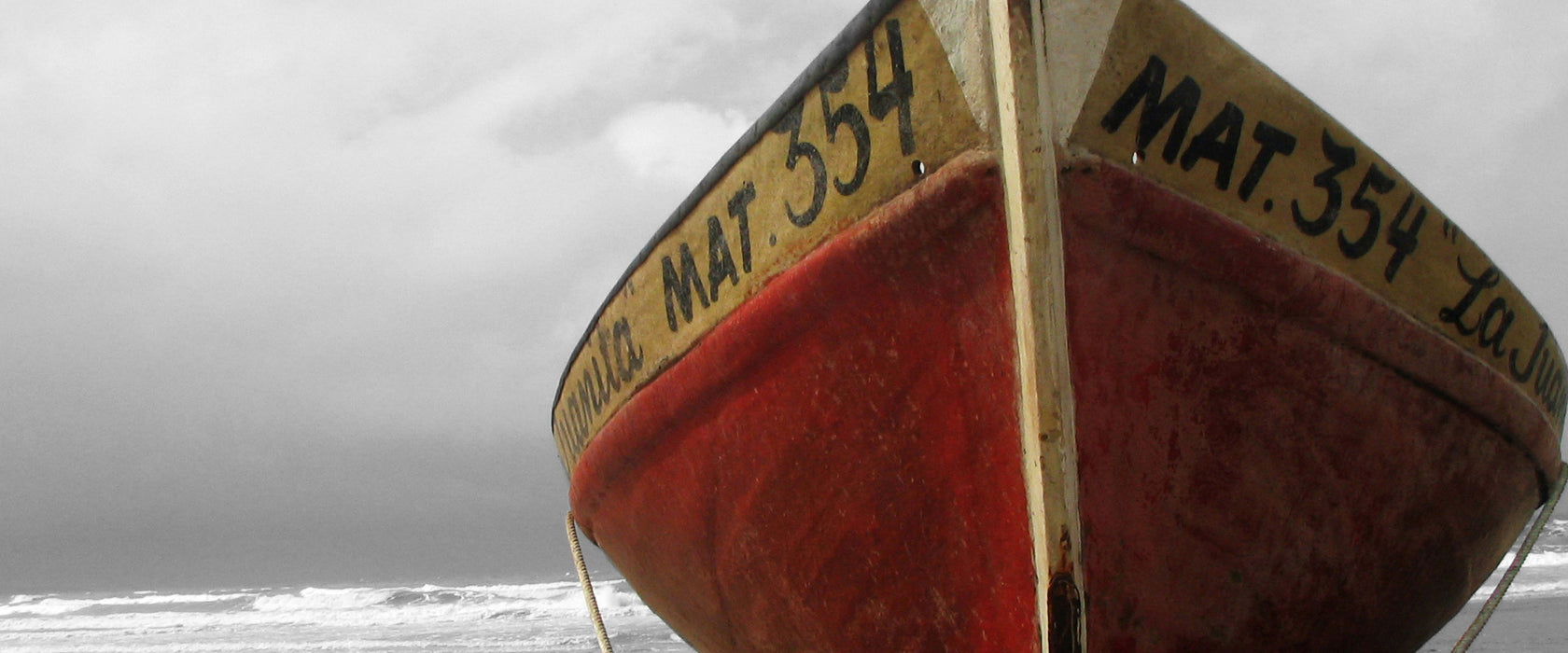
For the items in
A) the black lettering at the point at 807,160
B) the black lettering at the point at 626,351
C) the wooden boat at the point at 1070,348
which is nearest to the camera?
the wooden boat at the point at 1070,348

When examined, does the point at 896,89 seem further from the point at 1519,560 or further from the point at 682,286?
the point at 1519,560

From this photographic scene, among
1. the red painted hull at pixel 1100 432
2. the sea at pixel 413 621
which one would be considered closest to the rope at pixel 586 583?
the red painted hull at pixel 1100 432

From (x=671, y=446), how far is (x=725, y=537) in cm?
35

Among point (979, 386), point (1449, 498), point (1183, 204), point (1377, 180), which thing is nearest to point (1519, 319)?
point (1449, 498)

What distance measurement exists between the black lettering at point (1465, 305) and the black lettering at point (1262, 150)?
2.68 ft

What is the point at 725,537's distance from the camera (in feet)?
10.5

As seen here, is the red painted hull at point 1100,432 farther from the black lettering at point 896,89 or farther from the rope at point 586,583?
the rope at point 586,583

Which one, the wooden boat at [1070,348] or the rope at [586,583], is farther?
the rope at [586,583]

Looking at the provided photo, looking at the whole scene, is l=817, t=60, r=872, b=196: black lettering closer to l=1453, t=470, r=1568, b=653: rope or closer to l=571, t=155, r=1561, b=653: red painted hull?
l=571, t=155, r=1561, b=653: red painted hull

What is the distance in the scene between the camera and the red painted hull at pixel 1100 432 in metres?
2.37

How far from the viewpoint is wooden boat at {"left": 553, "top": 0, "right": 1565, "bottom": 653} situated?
221 centimetres

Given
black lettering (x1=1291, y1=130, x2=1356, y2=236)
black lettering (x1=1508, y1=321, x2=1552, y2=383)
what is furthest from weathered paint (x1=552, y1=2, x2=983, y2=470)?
black lettering (x1=1508, y1=321, x2=1552, y2=383)

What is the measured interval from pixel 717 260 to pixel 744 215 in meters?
0.19

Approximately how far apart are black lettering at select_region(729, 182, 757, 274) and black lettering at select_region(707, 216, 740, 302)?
0.18 ft
